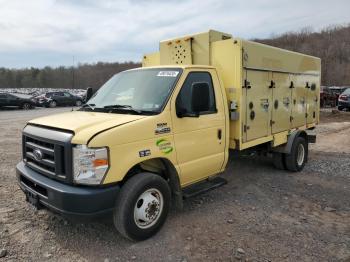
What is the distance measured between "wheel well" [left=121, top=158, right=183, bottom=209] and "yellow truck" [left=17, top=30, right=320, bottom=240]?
0.05ft

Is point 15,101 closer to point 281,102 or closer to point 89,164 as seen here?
point 281,102

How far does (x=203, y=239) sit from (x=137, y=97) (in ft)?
6.96

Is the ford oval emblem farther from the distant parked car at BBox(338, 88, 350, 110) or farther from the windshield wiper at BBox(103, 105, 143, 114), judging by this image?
the distant parked car at BBox(338, 88, 350, 110)

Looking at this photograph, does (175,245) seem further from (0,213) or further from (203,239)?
(0,213)

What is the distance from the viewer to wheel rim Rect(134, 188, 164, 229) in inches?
165

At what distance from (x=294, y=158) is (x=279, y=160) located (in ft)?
1.07

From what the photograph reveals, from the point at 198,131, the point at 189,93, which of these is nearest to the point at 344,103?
the point at 198,131

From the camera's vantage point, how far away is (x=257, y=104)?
6.08 meters

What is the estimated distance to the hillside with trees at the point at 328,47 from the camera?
6812cm

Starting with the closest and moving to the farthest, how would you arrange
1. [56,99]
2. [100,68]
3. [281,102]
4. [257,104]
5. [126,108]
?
[126,108] → [257,104] → [281,102] → [56,99] → [100,68]

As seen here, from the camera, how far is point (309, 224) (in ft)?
15.9

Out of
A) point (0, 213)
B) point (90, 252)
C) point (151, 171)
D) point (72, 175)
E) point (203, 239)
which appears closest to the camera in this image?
point (72, 175)

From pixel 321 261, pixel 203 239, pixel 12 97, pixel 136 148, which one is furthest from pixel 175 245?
pixel 12 97

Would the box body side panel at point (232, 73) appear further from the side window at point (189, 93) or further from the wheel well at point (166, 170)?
the wheel well at point (166, 170)
